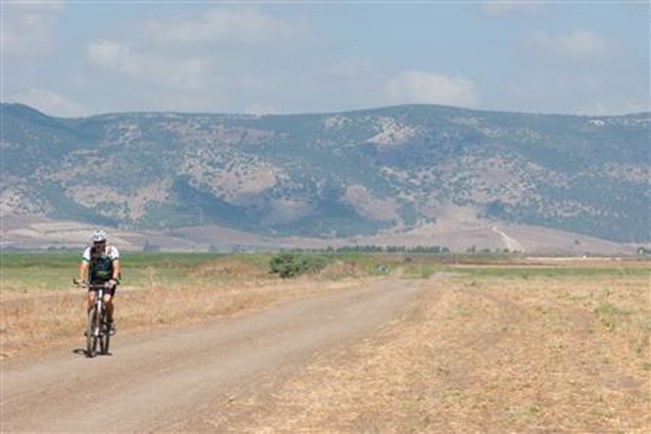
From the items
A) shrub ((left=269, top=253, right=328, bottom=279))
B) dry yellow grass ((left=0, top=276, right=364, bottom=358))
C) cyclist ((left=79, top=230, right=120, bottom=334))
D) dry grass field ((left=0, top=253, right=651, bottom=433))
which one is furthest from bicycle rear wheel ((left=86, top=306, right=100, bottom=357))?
shrub ((left=269, top=253, right=328, bottom=279))

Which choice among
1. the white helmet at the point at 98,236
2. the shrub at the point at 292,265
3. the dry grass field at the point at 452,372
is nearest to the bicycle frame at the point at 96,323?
the white helmet at the point at 98,236

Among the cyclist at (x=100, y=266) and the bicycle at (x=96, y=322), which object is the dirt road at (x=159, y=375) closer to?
the bicycle at (x=96, y=322)

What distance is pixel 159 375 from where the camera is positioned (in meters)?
20.4

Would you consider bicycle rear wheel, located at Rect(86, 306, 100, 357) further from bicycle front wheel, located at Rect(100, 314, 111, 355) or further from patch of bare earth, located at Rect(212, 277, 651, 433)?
patch of bare earth, located at Rect(212, 277, 651, 433)

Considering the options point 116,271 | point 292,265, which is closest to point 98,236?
point 116,271

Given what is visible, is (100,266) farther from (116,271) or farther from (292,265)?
(292,265)

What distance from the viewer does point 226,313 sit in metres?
38.9

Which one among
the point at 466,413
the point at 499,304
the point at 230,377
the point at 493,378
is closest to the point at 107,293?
the point at 230,377

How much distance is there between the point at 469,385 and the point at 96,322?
22.9ft

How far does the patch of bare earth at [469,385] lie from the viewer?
51.0 ft

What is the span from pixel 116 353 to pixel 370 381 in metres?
5.93

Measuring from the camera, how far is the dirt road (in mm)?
15758

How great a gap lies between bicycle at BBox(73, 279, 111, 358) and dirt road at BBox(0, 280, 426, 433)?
0.29 m

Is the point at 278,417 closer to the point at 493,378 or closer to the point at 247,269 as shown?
the point at 493,378
